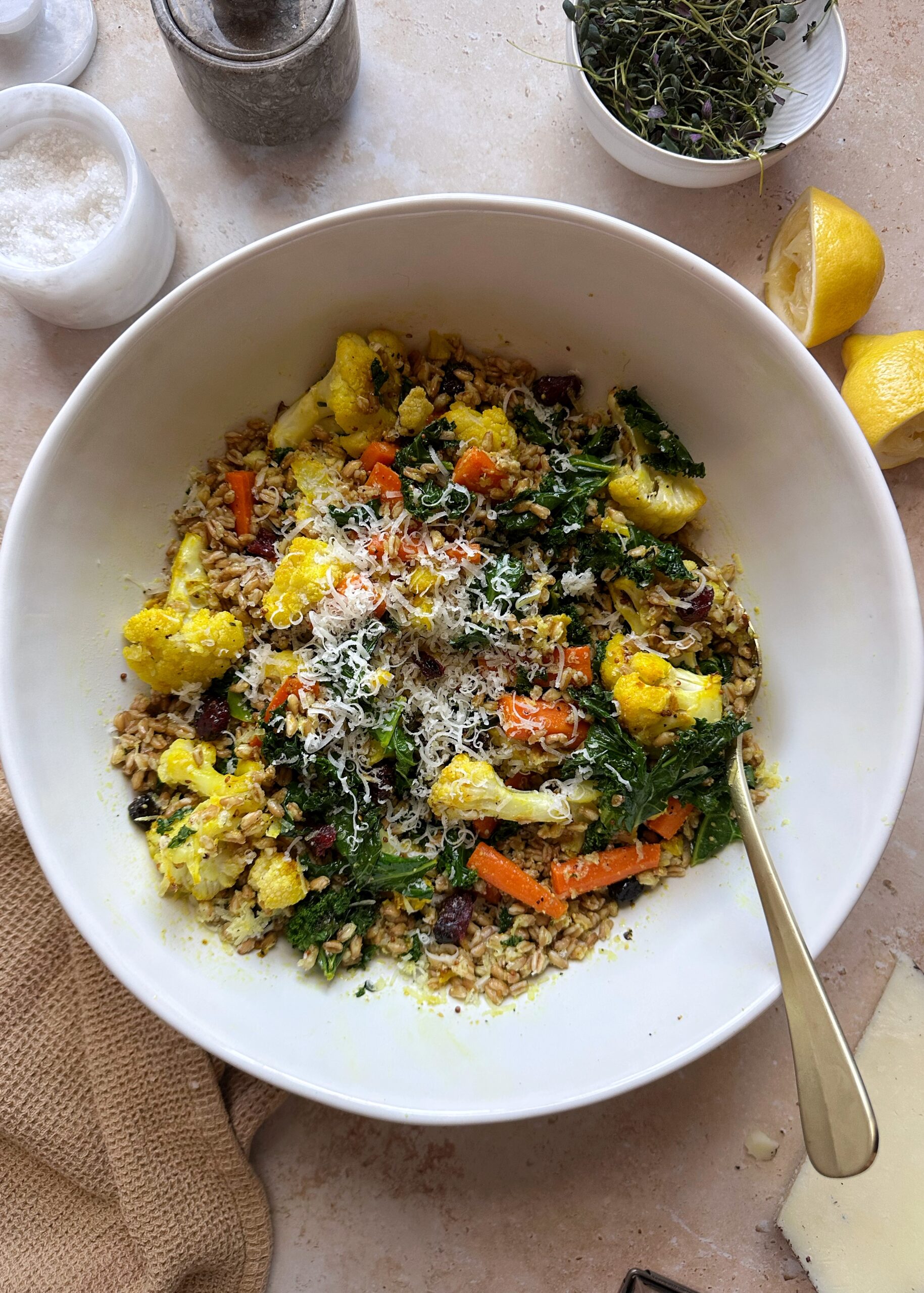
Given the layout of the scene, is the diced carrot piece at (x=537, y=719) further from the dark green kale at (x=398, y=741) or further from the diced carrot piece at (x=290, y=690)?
the diced carrot piece at (x=290, y=690)

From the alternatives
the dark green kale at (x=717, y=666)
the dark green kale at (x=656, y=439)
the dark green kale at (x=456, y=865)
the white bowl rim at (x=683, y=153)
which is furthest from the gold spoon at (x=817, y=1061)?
the white bowl rim at (x=683, y=153)

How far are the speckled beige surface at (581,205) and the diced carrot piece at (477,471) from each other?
984mm

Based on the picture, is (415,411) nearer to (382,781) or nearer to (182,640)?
(182,640)

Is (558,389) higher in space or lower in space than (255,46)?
lower

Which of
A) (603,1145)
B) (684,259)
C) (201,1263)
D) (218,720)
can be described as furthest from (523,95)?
(201,1263)

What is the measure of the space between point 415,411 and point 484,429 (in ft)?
0.65

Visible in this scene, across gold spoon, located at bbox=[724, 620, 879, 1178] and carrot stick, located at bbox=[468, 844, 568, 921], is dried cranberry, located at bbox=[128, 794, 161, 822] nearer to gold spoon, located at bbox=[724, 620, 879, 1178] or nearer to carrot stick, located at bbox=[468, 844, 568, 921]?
carrot stick, located at bbox=[468, 844, 568, 921]

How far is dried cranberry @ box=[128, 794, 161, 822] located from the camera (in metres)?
2.28

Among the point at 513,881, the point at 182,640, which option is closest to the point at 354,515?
the point at 182,640

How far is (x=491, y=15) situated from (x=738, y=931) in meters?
2.78

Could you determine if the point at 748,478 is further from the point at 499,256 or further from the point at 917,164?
the point at 917,164

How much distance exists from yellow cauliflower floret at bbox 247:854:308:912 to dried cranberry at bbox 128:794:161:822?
1.02ft

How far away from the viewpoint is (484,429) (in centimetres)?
231

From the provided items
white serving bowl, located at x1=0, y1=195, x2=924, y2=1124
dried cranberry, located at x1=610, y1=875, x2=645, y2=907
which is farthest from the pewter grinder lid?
dried cranberry, located at x1=610, y1=875, x2=645, y2=907
